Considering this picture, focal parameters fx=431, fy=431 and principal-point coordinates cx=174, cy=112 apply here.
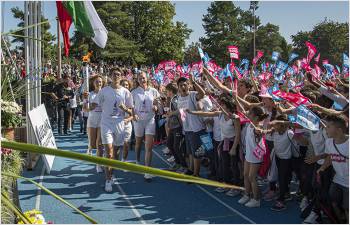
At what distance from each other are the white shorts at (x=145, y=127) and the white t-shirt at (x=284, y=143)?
2712 millimetres

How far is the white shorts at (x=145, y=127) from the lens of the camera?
7.95 meters

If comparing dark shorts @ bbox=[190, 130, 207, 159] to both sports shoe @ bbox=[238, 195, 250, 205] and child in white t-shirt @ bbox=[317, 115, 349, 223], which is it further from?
child in white t-shirt @ bbox=[317, 115, 349, 223]

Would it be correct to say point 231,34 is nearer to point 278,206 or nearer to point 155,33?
point 155,33

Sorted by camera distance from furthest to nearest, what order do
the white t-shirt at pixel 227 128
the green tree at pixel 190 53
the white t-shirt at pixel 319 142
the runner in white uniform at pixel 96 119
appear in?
the green tree at pixel 190 53
the runner in white uniform at pixel 96 119
the white t-shirt at pixel 227 128
the white t-shirt at pixel 319 142

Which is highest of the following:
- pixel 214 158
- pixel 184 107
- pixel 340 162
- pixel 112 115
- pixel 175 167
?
pixel 184 107

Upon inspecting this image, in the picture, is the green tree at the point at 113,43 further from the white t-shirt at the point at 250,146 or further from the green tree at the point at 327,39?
the white t-shirt at the point at 250,146

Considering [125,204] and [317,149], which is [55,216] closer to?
[125,204]

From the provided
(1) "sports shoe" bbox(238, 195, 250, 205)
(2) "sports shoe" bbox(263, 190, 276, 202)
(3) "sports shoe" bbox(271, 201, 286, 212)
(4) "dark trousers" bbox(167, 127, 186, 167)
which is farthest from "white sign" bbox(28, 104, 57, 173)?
(3) "sports shoe" bbox(271, 201, 286, 212)

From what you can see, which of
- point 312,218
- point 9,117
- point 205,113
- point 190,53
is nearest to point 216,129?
point 205,113

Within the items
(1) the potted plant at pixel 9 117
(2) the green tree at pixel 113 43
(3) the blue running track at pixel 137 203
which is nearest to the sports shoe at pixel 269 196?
(3) the blue running track at pixel 137 203

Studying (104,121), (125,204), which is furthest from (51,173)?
(125,204)

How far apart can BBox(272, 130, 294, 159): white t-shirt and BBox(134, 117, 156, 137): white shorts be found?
8.90 feet

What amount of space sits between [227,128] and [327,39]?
52.0 meters

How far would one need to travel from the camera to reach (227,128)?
21.7 ft
